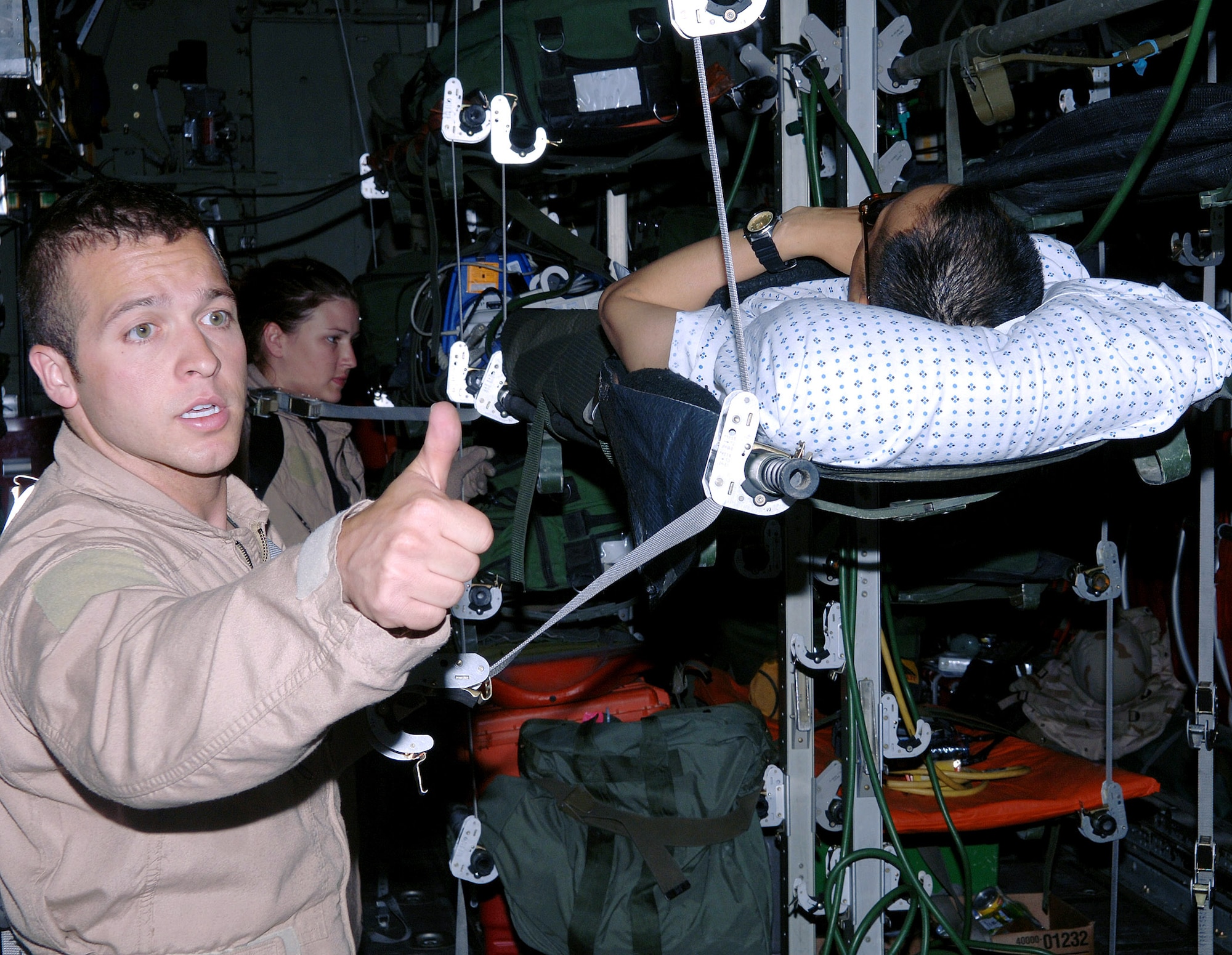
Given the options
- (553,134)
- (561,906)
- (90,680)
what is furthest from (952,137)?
(561,906)

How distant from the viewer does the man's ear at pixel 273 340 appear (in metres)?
3.33

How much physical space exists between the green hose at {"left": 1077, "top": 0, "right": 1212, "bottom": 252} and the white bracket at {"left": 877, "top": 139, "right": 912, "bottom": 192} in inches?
20.2

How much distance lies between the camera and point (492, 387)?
2.30 meters

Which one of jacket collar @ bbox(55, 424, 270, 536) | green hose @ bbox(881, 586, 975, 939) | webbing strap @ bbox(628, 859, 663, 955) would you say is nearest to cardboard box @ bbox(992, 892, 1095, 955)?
green hose @ bbox(881, 586, 975, 939)

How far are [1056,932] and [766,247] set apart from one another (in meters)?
2.53

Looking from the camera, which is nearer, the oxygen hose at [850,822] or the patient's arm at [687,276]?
the patient's arm at [687,276]

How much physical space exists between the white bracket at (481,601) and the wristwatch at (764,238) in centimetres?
122

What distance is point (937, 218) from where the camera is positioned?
1463mm

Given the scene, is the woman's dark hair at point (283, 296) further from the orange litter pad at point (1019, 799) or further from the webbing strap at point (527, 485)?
the orange litter pad at point (1019, 799)

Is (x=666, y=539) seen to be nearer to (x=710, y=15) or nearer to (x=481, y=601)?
(x=710, y=15)

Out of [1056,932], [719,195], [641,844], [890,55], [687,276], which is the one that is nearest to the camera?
[719,195]

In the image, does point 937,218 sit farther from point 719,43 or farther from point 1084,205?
point 719,43

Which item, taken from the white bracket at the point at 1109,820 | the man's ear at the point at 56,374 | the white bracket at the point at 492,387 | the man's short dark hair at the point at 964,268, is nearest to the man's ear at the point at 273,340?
the white bracket at the point at 492,387

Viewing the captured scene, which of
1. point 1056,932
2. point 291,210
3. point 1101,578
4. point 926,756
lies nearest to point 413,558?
point 926,756
